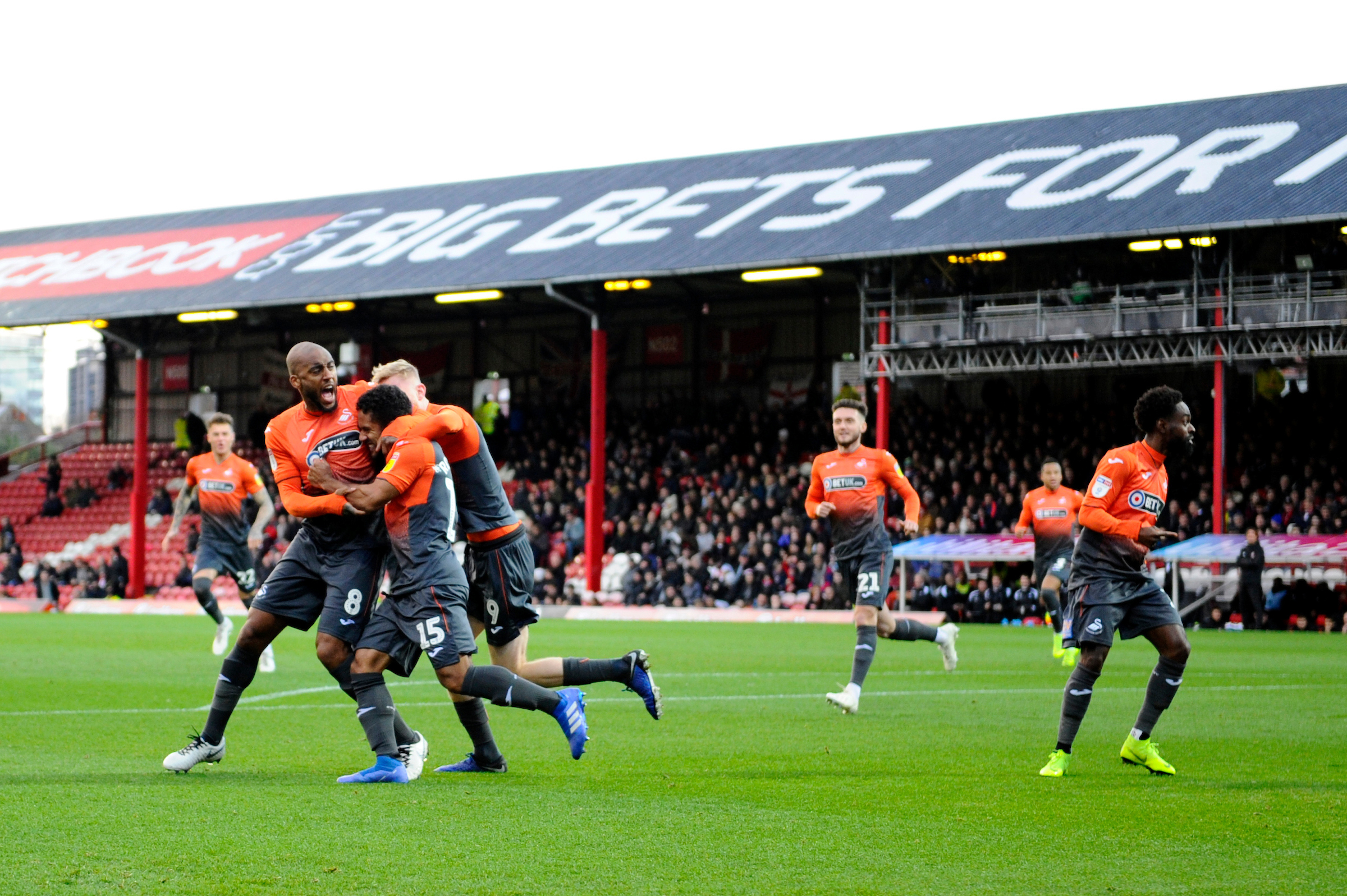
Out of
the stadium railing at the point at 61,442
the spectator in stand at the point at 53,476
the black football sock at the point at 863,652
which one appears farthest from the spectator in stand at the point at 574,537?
the black football sock at the point at 863,652

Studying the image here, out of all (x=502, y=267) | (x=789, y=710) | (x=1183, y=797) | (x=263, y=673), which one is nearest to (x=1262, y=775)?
(x=1183, y=797)

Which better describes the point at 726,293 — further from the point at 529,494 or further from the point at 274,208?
the point at 274,208

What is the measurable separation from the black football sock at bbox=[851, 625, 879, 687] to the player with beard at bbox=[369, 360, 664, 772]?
3.91 m

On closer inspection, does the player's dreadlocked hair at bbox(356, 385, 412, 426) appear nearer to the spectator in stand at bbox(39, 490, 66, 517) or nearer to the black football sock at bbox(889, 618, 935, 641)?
the black football sock at bbox(889, 618, 935, 641)

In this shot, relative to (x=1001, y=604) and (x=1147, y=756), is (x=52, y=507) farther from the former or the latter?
(x=1147, y=756)

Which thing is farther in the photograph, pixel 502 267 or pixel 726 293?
pixel 726 293

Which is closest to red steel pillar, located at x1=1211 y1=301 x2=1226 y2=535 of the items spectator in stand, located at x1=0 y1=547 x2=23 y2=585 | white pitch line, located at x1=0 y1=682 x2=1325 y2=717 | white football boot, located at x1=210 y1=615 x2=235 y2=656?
white pitch line, located at x1=0 y1=682 x2=1325 y2=717

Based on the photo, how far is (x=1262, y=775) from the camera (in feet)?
28.7

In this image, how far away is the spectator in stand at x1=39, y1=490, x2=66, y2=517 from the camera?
157 feet

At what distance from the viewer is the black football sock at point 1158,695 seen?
29.4 ft

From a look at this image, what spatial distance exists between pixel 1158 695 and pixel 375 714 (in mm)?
4231

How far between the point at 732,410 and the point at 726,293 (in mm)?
4293

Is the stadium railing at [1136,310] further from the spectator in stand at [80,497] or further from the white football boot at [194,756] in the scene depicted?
the spectator in stand at [80,497]

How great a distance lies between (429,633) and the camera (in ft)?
26.6
